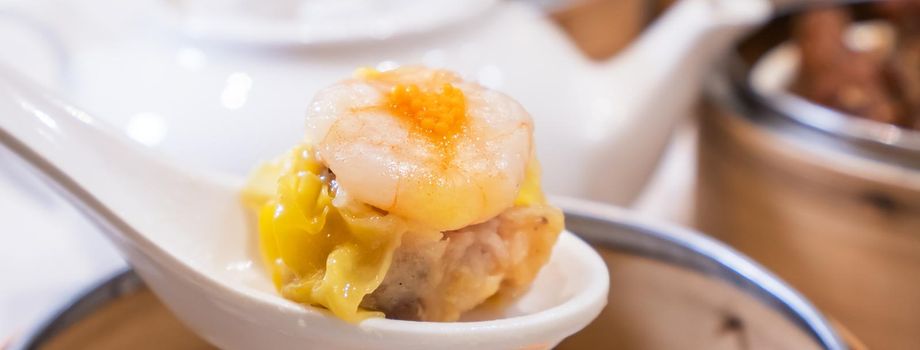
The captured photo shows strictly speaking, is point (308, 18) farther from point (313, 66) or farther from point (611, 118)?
point (611, 118)

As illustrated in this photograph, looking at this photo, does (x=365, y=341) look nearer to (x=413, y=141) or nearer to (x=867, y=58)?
(x=413, y=141)

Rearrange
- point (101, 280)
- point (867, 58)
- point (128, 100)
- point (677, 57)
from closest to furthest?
point (101, 280)
point (128, 100)
point (677, 57)
point (867, 58)

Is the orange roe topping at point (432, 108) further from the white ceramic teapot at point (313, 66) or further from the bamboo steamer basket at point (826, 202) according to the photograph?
the bamboo steamer basket at point (826, 202)

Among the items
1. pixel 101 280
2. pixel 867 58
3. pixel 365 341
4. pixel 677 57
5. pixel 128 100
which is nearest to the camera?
pixel 365 341

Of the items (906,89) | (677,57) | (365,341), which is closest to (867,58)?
(906,89)

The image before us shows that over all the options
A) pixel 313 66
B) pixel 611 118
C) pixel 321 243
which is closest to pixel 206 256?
pixel 321 243
